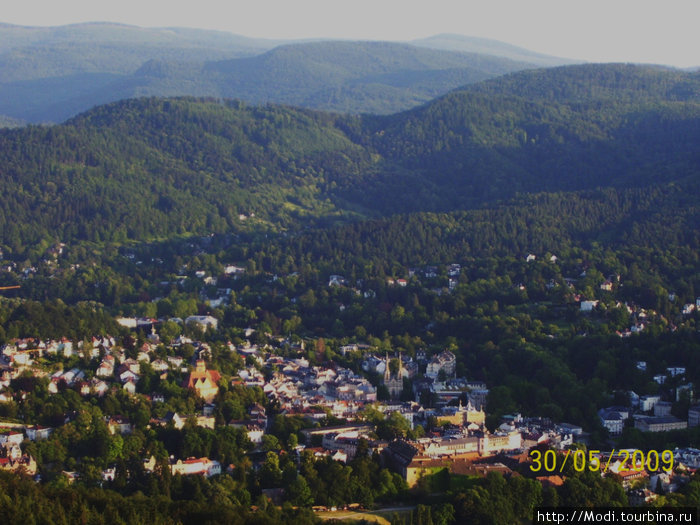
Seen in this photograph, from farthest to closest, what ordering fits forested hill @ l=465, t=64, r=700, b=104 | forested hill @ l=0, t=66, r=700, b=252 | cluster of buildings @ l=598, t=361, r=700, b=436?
forested hill @ l=465, t=64, r=700, b=104 < forested hill @ l=0, t=66, r=700, b=252 < cluster of buildings @ l=598, t=361, r=700, b=436

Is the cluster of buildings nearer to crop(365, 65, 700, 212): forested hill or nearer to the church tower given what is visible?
the church tower

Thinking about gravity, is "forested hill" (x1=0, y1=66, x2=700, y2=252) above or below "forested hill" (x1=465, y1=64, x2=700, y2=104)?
below

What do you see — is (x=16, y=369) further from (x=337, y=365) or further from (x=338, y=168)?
(x=338, y=168)
